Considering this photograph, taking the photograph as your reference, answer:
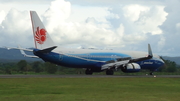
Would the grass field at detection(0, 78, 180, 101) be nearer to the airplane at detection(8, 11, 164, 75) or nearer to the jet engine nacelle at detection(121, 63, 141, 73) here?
the airplane at detection(8, 11, 164, 75)

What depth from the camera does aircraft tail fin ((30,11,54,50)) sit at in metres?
57.1

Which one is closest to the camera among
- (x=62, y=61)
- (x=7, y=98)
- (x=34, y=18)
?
(x=7, y=98)

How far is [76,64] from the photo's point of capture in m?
63.2

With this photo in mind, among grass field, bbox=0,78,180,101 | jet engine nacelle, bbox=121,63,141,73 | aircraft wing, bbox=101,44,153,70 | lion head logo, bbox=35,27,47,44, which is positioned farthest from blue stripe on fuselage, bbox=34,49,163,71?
grass field, bbox=0,78,180,101

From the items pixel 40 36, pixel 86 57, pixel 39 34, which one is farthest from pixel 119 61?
pixel 39 34

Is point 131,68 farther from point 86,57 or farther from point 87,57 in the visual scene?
point 86,57

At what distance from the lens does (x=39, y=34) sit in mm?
57750

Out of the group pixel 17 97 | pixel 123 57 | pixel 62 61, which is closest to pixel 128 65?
pixel 123 57

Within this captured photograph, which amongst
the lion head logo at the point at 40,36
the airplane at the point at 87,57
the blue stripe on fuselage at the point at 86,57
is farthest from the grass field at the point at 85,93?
the blue stripe on fuselage at the point at 86,57

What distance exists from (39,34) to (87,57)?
409 inches

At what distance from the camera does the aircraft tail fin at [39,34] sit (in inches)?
2247

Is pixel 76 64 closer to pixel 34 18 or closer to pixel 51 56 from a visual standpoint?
pixel 51 56

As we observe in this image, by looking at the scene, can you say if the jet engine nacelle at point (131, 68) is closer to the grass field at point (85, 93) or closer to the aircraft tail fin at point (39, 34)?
the aircraft tail fin at point (39, 34)

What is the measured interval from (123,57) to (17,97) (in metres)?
45.8
